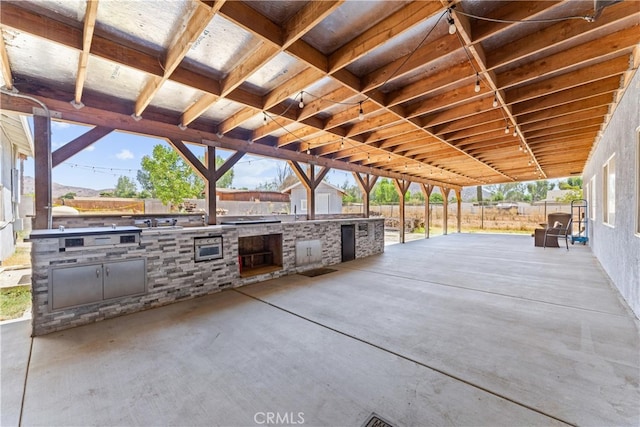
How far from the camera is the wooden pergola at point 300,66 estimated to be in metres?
2.41

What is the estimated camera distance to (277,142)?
6.24 m

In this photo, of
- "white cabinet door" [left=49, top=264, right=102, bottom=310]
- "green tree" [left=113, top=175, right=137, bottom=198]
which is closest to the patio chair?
"white cabinet door" [left=49, top=264, right=102, bottom=310]

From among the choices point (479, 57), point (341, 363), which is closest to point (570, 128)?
point (479, 57)

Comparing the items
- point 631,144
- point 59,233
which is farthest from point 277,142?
point 631,144

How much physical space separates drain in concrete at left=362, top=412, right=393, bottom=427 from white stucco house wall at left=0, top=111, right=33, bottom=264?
23.8ft

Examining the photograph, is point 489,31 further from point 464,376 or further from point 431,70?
point 464,376

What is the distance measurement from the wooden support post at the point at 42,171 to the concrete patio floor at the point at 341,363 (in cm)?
136

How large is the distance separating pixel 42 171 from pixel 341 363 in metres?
4.43

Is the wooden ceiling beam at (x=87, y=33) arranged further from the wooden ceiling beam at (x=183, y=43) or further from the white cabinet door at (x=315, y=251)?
the white cabinet door at (x=315, y=251)

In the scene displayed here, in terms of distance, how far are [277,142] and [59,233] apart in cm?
415

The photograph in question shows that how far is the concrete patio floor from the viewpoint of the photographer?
184 cm

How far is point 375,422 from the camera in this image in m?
1.73

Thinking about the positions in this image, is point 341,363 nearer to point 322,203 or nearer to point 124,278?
point 124,278

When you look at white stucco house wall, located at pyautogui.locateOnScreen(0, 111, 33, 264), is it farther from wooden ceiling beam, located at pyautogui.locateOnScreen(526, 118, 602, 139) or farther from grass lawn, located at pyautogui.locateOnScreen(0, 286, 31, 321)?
wooden ceiling beam, located at pyautogui.locateOnScreen(526, 118, 602, 139)
